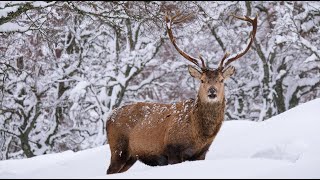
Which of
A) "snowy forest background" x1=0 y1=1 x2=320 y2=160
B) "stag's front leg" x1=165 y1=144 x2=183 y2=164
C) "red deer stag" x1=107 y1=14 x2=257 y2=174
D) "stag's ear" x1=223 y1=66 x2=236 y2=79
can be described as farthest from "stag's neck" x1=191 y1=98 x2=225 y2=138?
"snowy forest background" x1=0 y1=1 x2=320 y2=160

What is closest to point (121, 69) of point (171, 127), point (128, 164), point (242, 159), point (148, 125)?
point (128, 164)

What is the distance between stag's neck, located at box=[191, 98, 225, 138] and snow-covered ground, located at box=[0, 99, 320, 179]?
1.24ft

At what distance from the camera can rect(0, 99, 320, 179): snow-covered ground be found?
4.60m

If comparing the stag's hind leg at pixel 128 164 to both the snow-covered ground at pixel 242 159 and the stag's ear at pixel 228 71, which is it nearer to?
the snow-covered ground at pixel 242 159

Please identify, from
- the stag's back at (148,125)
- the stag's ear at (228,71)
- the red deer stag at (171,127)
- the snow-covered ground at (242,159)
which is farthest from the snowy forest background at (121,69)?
the stag's ear at (228,71)

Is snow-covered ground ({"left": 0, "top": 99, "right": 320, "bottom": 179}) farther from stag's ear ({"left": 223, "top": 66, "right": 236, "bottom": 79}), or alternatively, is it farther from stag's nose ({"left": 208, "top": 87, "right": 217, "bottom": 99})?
stag's ear ({"left": 223, "top": 66, "right": 236, "bottom": 79})

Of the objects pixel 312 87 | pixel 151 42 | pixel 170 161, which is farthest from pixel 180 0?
pixel 312 87

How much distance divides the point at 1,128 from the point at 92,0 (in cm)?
801

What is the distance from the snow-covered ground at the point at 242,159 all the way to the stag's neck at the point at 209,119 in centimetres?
38

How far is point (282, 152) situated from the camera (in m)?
6.55

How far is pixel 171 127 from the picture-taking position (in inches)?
280

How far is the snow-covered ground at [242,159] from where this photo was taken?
4.60m

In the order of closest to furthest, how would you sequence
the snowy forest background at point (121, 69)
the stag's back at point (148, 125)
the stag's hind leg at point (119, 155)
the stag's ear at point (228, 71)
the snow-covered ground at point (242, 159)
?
the snow-covered ground at point (242, 159), the stag's back at point (148, 125), the stag's ear at point (228, 71), the stag's hind leg at point (119, 155), the snowy forest background at point (121, 69)

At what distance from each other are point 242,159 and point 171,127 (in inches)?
83.8
